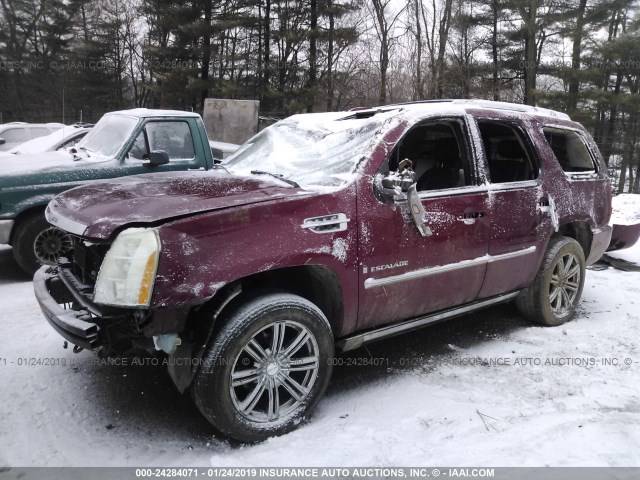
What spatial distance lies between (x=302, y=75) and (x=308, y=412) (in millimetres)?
21218

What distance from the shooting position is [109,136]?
6141 mm

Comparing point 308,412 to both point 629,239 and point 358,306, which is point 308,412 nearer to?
point 358,306

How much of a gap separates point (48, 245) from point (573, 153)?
5.57 metres

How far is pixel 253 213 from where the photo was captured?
2582 millimetres

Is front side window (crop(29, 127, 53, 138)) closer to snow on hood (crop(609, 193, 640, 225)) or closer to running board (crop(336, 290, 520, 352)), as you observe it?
running board (crop(336, 290, 520, 352))

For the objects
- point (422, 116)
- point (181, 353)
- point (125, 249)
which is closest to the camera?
point (125, 249)

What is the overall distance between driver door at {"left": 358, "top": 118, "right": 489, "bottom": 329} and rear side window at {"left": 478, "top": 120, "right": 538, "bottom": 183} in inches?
14.6

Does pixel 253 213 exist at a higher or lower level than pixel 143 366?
higher

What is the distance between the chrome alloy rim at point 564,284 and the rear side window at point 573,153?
0.88 m

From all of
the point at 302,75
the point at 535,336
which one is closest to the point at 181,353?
the point at 535,336

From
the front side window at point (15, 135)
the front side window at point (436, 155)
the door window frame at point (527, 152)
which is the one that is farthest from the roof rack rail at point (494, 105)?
the front side window at point (15, 135)

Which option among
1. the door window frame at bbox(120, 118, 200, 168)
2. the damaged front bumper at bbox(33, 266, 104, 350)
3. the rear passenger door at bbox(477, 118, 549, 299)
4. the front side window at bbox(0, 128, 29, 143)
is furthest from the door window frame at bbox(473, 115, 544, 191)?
the front side window at bbox(0, 128, 29, 143)

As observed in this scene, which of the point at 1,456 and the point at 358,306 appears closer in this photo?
the point at 1,456

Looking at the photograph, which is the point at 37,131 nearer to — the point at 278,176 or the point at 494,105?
the point at 278,176
